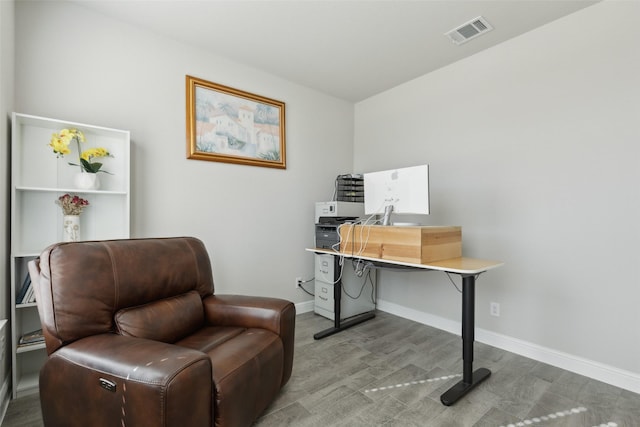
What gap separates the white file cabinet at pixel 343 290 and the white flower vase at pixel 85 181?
2.01 meters

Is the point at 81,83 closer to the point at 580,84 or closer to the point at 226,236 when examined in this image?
the point at 226,236

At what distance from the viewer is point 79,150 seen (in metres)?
2.07

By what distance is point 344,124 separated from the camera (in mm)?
3738

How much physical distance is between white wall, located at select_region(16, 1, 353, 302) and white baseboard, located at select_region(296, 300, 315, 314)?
0.24ft

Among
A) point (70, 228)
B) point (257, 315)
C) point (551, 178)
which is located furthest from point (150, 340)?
point (551, 178)

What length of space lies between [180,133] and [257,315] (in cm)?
168

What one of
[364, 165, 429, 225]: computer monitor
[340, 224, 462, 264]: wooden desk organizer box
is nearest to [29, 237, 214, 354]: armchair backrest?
[340, 224, 462, 264]: wooden desk organizer box

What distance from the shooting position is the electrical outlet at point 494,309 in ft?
8.23

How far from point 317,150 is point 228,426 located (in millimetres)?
2759

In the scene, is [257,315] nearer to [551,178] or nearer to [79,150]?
[79,150]

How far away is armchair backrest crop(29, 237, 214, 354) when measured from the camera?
1.33 meters

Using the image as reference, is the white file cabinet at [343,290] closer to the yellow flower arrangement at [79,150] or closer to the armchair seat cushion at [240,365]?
the armchair seat cushion at [240,365]

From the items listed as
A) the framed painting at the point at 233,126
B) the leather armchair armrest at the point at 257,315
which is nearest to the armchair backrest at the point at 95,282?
the leather armchair armrest at the point at 257,315

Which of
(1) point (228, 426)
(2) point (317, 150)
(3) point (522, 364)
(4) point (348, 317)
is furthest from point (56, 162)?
(3) point (522, 364)
